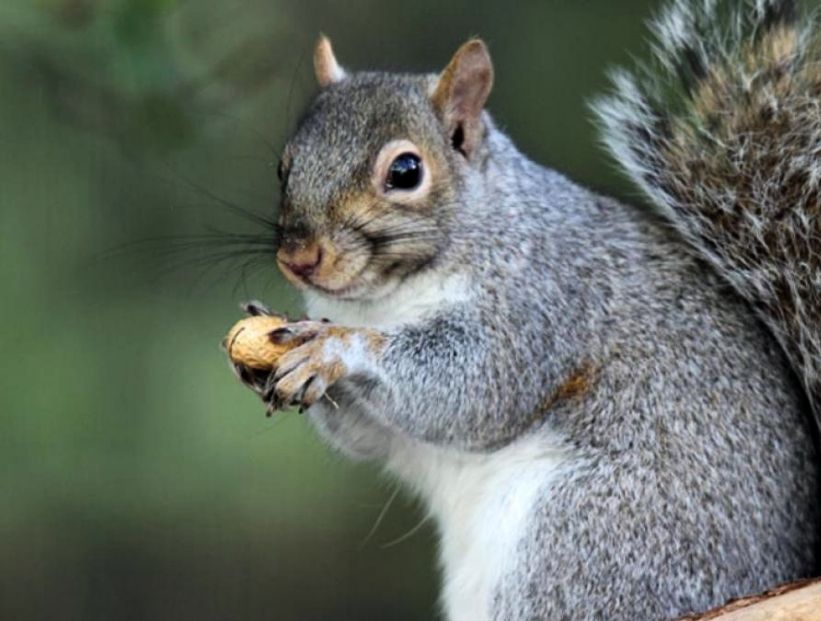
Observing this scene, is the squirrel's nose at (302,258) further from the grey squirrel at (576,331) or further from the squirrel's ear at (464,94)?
the squirrel's ear at (464,94)

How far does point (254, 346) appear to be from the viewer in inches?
86.5

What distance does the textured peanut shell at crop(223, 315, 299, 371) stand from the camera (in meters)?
2.19

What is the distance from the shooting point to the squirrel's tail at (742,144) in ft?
7.68

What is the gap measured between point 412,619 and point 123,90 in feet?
4.31

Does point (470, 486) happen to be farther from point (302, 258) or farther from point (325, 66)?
point (325, 66)

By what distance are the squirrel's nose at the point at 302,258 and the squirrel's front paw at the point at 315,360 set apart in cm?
7

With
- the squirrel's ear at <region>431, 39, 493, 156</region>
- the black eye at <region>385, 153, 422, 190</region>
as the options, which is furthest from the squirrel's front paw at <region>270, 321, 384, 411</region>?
the squirrel's ear at <region>431, 39, 493, 156</region>

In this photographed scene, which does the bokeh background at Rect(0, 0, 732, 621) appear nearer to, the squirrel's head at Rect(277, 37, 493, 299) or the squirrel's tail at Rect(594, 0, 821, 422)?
the squirrel's tail at Rect(594, 0, 821, 422)

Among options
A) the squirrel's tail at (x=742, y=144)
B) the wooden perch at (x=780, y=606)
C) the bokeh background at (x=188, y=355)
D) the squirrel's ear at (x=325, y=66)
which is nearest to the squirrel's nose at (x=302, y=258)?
the squirrel's ear at (x=325, y=66)

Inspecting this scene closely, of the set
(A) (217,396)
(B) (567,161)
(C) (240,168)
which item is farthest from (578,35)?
(A) (217,396)

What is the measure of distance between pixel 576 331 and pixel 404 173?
11.9 inches

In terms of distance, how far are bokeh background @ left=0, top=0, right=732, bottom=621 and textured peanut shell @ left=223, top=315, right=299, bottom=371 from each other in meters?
0.80

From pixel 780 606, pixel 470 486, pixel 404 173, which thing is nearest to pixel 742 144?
pixel 404 173

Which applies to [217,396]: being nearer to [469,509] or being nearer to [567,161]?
[567,161]
